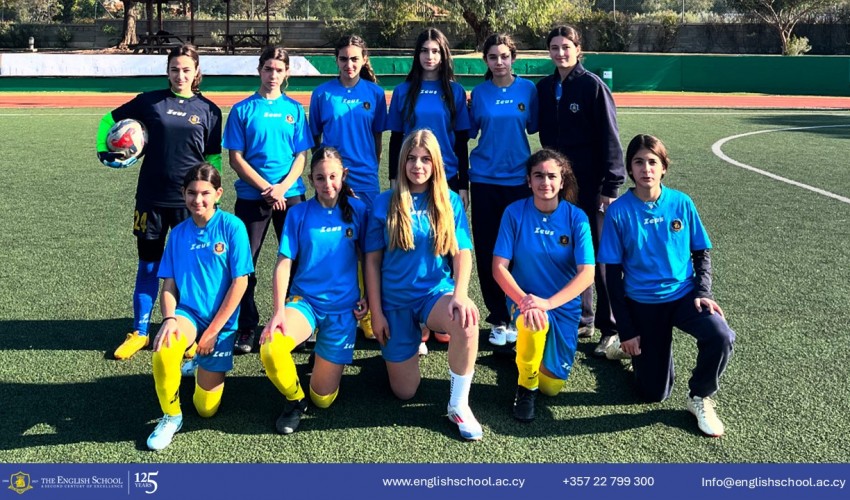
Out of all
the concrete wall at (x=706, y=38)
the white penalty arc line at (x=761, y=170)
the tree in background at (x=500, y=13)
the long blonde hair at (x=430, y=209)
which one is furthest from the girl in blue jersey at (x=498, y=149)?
the concrete wall at (x=706, y=38)

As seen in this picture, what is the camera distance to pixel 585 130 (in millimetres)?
4617

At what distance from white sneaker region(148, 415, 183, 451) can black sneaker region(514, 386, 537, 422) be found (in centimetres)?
162

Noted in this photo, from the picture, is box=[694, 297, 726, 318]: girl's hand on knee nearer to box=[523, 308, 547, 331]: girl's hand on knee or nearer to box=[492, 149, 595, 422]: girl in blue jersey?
box=[492, 149, 595, 422]: girl in blue jersey

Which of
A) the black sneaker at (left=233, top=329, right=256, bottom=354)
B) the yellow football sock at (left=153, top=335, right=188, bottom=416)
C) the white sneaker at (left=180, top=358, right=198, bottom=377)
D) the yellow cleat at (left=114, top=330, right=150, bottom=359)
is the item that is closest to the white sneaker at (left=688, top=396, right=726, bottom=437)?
the yellow football sock at (left=153, top=335, right=188, bottom=416)

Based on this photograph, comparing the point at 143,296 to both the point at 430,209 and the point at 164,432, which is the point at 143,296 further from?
the point at 430,209

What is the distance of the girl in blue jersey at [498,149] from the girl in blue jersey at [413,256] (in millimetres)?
813

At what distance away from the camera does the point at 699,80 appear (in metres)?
28.6

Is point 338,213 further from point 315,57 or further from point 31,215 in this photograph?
point 315,57

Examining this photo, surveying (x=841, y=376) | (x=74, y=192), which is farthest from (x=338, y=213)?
(x=74, y=192)

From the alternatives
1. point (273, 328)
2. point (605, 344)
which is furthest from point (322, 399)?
point (605, 344)

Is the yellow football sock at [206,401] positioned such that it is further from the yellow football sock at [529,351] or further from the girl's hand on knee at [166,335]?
the yellow football sock at [529,351]

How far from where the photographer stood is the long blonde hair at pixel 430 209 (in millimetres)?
3801
